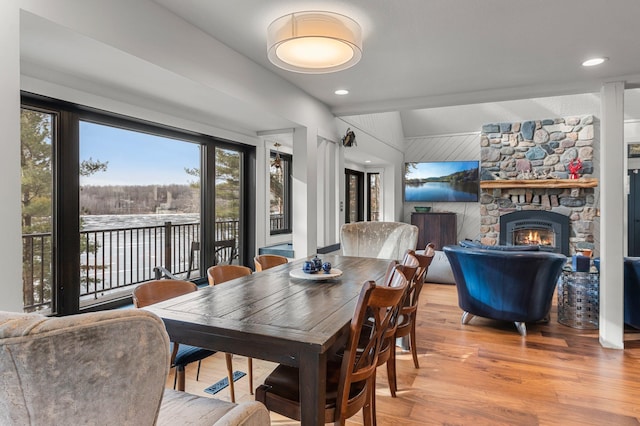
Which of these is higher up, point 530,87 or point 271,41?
point 530,87

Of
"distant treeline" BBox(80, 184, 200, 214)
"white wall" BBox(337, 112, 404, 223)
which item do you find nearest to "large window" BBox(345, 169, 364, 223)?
"white wall" BBox(337, 112, 404, 223)

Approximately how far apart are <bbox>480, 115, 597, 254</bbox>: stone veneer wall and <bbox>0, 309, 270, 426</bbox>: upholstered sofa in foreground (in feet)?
24.7

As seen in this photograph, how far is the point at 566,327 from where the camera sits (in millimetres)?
3787

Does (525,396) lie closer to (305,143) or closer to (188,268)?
(305,143)

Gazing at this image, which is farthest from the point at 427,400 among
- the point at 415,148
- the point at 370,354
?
the point at 415,148

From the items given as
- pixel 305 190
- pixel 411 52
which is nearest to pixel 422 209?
pixel 305 190

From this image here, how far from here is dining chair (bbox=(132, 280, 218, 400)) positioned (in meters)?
1.94

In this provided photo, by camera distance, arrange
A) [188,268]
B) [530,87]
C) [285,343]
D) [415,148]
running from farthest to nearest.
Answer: [415,148]
[188,268]
[530,87]
[285,343]

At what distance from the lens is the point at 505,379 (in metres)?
2.67

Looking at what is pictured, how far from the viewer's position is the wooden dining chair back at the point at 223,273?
2.50 metres

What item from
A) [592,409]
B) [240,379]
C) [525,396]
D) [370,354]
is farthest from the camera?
[240,379]

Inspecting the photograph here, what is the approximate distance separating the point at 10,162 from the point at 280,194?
3.85 meters

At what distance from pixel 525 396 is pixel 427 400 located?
0.65 metres

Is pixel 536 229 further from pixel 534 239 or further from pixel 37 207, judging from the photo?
pixel 37 207
